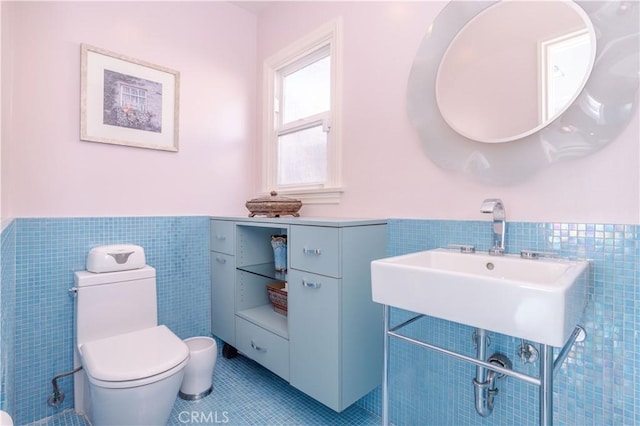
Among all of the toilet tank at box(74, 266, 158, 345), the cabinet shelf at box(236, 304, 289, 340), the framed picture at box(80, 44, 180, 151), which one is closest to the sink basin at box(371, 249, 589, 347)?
the cabinet shelf at box(236, 304, 289, 340)

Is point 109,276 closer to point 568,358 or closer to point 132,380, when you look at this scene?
point 132,380

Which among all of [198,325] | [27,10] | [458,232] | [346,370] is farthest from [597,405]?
[27,10]

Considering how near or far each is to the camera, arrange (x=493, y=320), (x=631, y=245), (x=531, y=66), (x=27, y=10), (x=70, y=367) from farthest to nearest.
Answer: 1. (x=70, y=367)
2. (x=27, y=10)
3. (x=531, y=66)
4. (x=631, y=245)
5. (x=493, y=320)

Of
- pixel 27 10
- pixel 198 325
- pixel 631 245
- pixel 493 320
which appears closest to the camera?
pixel 493 320

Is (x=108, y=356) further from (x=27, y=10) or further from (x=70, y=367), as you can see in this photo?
(x=27, y=10)

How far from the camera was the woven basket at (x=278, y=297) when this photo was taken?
185 cm

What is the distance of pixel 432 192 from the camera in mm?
1426

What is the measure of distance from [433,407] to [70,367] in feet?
6.10

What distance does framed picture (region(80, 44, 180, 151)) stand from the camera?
1.75 metres

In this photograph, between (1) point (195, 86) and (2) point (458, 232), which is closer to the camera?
(2) point (458, 232)

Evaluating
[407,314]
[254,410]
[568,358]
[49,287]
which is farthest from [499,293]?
[49,287]

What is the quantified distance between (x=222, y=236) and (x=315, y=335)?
99 centimetres

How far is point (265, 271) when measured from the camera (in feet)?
6.72

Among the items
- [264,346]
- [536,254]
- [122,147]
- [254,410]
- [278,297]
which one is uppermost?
[122,147]
